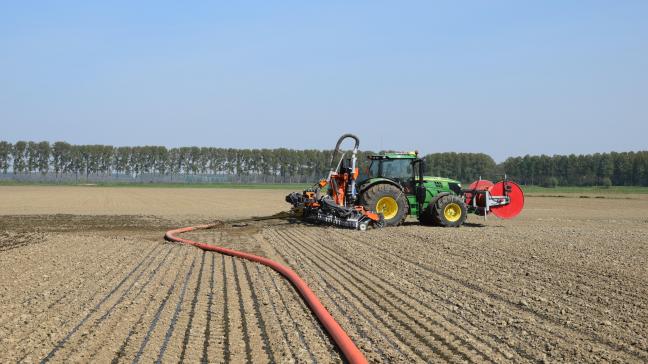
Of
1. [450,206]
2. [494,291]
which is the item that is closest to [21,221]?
[450,206]

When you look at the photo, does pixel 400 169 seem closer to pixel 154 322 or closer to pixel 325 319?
pixel 325 319

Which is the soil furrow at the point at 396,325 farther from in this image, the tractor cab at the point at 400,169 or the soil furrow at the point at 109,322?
the tractor cab at the point at 400,169

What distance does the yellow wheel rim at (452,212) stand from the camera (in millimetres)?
17172

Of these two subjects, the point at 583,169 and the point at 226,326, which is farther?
the point at 583,169

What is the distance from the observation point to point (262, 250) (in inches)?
491

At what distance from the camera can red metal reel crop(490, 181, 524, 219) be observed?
61.6ft

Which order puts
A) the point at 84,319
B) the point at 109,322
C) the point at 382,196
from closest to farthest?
1. the point at 109,322
2. the point at 84,319
3. the point at 382,196

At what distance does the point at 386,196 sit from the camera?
54.4ft

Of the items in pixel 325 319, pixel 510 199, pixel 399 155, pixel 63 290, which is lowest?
pixel 63 290

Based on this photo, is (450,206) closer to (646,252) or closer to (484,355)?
(646,252)

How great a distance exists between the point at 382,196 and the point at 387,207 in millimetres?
471

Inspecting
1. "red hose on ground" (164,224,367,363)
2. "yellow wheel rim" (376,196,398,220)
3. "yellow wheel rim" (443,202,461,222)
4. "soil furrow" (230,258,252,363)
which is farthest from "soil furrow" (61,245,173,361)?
"yellow wheel rim" (443,202,461,222)

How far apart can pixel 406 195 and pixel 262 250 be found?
6.01m

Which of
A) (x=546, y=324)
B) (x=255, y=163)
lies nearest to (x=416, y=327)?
(x=546, y=324)
